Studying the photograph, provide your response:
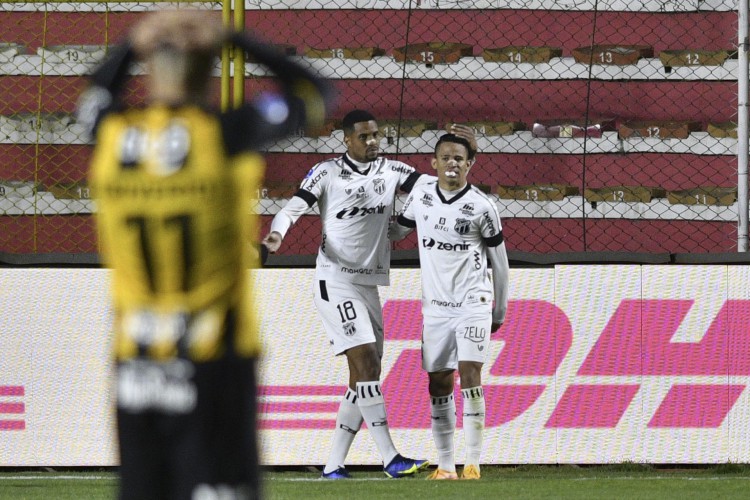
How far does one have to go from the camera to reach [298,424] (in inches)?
320

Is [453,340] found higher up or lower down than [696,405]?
higher up

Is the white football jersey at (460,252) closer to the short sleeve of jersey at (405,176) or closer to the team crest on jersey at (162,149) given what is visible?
the short sleeve of jersey at (405,176)

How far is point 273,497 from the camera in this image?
21.9ft

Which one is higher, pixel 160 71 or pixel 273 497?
pixel 160 71

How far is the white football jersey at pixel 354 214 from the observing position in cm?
788

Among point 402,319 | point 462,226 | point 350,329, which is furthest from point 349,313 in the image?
point 462,226

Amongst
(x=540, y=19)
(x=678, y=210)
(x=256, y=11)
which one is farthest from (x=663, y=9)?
(x=256, y=11)

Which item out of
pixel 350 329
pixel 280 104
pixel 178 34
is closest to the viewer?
pixel 178 34

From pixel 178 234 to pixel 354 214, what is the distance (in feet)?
16.7

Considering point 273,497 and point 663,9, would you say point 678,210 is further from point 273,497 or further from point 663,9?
point 273,497

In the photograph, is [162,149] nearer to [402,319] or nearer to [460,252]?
[460,252]

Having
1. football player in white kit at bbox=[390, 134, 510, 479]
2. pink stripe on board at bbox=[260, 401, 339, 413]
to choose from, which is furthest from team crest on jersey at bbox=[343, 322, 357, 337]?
pink stripe on board at bbox=[260, 401, 339, 413]

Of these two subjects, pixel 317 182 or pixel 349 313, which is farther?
pixel 317 182

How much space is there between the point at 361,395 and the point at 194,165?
485 centimetres
